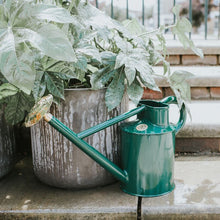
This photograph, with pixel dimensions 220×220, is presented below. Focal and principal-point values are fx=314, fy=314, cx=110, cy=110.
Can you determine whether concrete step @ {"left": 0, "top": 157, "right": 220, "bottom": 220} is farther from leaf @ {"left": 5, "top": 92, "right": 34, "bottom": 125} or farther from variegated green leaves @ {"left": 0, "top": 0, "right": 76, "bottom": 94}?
variegated green leaves @ {"left": 0, "top": 0, "right": 76, "bottom": 94}

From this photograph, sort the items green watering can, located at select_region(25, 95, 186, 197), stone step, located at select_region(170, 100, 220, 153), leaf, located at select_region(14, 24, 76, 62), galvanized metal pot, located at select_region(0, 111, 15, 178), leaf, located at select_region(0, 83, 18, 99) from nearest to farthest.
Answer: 1. leaf, located at select_region(14, 24, 76, 62)
2. leaf, located at select_region(0, 83, 18, 99)
3. green watering can, located at select_region(25, 95, 186, 197)
4. galvanized metal pot, located at select_region(0, 111, 15, 178)
5. stone step, located at select_region(170, 100, 220, 153)

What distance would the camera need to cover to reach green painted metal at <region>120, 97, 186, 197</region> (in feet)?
3.27

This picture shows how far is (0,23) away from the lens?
723 millimetres

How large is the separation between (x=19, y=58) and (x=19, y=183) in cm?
63

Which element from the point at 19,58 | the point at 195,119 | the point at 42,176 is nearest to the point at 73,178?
the point at 42,176

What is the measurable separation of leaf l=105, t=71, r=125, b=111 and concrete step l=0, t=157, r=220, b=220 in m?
0.31

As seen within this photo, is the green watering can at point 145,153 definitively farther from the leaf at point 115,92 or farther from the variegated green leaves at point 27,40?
the variegated green leaves at point 27,40

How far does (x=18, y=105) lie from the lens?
0.99 meters

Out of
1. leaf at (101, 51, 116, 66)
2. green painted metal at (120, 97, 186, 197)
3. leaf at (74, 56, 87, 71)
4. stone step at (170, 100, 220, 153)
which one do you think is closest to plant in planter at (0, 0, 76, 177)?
leaf at (74, 56, 87, 71)

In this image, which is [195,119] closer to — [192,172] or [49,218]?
[192,172]

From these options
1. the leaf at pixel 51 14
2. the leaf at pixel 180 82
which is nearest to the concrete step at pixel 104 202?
the leaf at pixel 180 82

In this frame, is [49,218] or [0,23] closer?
[0,23]

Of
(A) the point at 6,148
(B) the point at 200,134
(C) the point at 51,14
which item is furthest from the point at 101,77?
(B) the point at 200,134

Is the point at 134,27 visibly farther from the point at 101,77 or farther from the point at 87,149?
the point at 87,149
